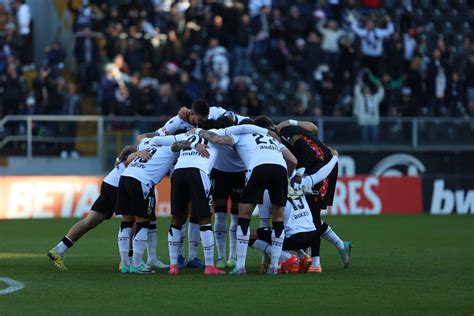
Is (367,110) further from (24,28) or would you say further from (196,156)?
(196,156)

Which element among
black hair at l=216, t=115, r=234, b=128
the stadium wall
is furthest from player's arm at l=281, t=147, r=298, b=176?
the stadium wall

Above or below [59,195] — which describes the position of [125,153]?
above

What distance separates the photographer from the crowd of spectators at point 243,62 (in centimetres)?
2892

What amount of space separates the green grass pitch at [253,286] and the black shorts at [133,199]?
85 cm

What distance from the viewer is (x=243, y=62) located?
3064cm

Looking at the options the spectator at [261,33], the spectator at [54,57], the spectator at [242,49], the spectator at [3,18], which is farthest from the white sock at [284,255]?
the spectator at [3,18]

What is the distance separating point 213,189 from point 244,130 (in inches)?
73.3

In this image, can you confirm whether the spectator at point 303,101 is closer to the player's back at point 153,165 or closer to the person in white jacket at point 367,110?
the person in white jacket at point 367,110

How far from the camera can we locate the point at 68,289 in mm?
13102

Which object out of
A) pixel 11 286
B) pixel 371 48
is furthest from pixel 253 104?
pixel 11 286

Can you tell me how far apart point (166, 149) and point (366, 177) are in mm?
14789

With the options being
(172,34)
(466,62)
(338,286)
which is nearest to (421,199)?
(466,62)

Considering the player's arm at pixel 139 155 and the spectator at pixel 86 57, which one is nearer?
the player's arm at pixel 139 155

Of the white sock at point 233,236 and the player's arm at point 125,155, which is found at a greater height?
the player's arm at point 125,155
